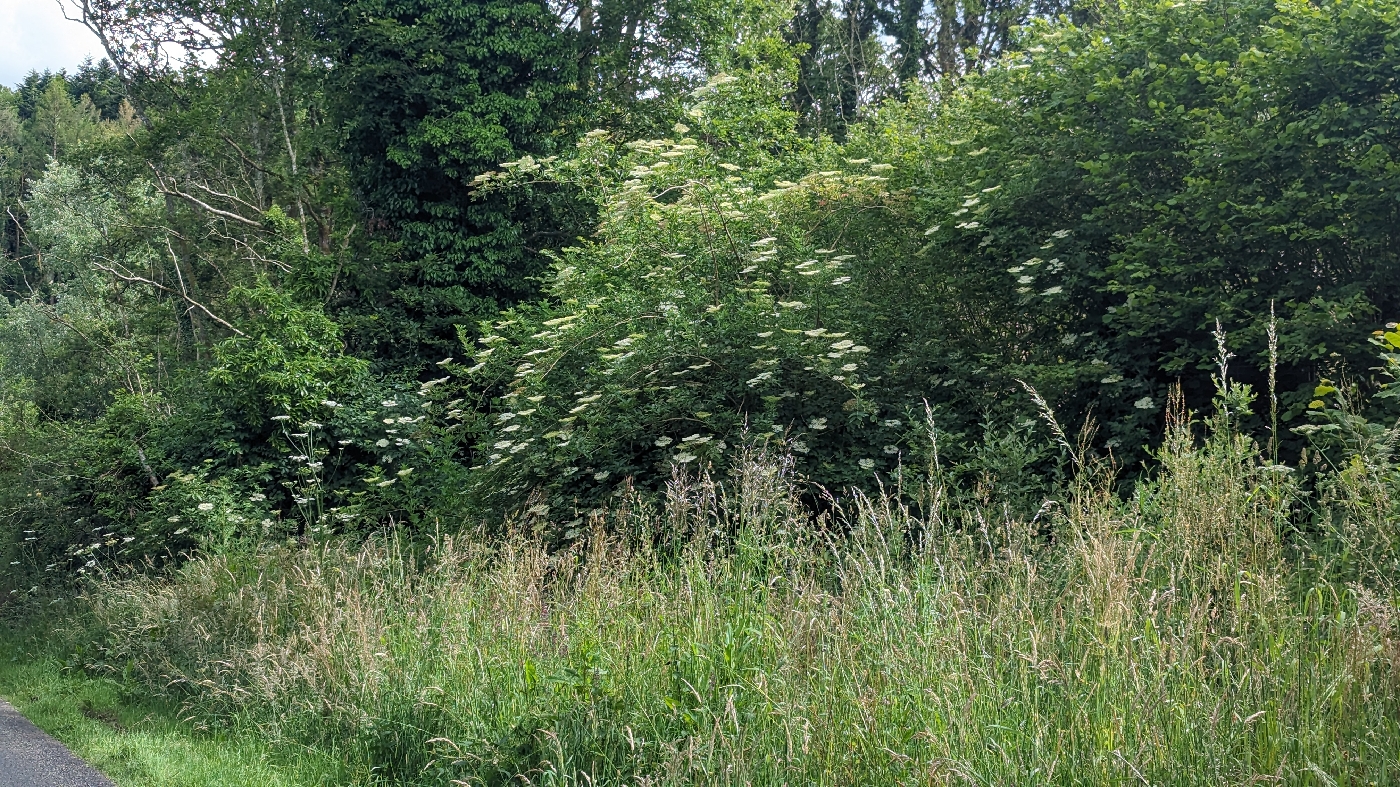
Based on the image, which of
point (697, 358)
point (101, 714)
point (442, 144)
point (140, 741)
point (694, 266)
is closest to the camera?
point (140, 741)

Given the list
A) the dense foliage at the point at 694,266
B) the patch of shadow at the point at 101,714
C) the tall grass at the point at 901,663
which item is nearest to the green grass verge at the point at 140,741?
the patch of shadow at the point at 101,714

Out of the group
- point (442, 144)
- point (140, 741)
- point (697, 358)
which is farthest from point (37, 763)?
point (442, 144)

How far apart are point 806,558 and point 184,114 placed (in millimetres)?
21108

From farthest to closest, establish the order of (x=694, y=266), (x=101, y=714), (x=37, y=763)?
(x=694, y=266)
(x=101, y=714)
(x=37, y=763)

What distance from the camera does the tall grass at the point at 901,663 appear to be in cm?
361

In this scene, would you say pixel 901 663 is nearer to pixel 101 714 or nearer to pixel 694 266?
pixel 694 266

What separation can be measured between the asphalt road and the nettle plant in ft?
12.6

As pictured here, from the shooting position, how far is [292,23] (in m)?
22.2

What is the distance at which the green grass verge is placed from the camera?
5.99 m

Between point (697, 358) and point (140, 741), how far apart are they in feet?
17.2

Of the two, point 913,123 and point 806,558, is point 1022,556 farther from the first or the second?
point 913,123

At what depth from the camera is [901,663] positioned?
14.1 ft

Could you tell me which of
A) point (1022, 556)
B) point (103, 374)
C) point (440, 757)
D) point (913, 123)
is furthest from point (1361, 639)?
point (103, 374)

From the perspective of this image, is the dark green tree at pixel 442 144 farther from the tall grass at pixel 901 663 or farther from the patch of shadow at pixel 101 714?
the tall grass at pixel 901 663
